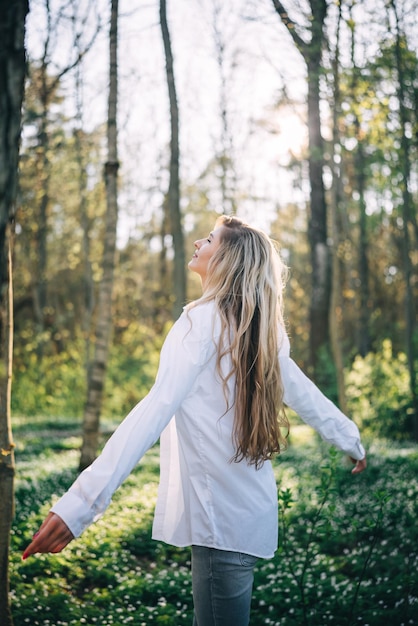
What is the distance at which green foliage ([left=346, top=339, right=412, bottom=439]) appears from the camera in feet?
35.8

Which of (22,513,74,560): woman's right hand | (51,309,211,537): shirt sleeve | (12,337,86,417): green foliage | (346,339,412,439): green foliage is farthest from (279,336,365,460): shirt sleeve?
(12,337,86,417): green foliage

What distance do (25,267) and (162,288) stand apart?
5.38 m

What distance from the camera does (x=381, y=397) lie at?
37.1 ft

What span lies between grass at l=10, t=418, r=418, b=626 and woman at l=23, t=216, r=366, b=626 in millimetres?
803

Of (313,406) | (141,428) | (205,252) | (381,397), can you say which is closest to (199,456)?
(141,428)

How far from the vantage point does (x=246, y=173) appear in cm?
2234

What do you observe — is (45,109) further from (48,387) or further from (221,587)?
(221,587)

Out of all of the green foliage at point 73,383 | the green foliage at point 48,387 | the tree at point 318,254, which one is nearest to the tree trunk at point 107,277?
the tree at point 318,254

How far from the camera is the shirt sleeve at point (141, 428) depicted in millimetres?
2055

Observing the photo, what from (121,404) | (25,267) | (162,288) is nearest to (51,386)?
(121,404)

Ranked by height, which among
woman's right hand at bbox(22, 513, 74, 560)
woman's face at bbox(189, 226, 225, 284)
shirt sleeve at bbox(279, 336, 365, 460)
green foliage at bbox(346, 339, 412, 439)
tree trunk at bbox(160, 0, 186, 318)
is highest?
tree trunk at bbox(160, 0, 186, 318)

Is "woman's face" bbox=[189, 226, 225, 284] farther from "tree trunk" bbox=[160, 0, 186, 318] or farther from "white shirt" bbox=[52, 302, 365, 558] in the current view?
"tree trunk" bbox=[160, 0, 186, 318]

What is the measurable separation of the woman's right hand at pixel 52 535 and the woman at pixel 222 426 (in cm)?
22

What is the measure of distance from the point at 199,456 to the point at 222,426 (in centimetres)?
14
